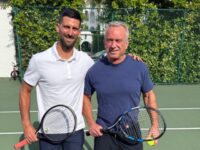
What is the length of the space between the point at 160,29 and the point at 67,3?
126 inches

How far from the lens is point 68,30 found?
3189 millimetres

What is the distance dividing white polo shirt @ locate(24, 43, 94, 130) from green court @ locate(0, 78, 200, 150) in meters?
2.69

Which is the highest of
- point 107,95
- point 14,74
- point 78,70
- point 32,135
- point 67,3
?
point 67,3

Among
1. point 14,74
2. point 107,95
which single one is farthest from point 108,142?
point 14,74

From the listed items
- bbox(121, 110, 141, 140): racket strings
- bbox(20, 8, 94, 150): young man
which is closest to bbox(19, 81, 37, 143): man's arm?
bbox(20, 8, 94, 150): young man

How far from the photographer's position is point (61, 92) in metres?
3.36

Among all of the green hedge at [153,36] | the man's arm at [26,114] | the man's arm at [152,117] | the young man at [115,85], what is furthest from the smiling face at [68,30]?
the green hedge at [153,36]

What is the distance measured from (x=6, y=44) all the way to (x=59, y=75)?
10492 mm

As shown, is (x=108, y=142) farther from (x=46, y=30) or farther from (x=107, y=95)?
(x=46, y=30)

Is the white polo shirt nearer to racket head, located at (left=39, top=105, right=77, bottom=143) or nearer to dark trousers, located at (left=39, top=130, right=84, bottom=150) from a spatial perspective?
racket head, located at (left=39, top=105, right=77, bottom=143)

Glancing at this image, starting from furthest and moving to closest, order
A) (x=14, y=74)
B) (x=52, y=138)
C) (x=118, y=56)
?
(x=14, y=74), (x=52, y=138), (x=118, y=56)

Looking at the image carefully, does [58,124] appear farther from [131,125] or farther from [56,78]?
[131,125]

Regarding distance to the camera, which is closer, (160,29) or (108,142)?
(108,142)

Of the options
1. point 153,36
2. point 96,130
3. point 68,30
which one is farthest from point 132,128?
point 153,36
